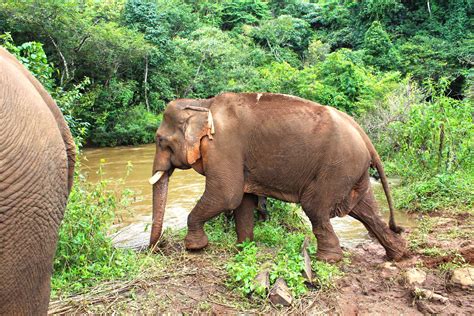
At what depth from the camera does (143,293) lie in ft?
11.2

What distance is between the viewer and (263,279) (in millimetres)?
3506

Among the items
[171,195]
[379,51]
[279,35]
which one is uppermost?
[279,35]

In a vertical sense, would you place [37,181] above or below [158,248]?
above

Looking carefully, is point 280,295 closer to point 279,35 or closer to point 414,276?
point 414,276

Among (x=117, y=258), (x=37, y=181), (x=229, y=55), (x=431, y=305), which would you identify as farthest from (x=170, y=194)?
(x=229, y=55)

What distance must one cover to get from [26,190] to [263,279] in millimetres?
2474

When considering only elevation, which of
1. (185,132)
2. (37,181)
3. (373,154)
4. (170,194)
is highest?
(37,181)

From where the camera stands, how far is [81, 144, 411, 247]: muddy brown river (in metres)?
6.07

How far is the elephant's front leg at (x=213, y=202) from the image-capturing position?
14.3ft

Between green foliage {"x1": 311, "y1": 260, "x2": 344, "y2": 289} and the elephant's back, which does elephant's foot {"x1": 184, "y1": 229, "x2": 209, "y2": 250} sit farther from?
the elephant's back

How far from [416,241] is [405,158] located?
11.8ft

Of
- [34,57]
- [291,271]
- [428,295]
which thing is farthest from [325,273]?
[34,57]

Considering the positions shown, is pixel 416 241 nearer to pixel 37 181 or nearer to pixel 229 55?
pixel 37 181

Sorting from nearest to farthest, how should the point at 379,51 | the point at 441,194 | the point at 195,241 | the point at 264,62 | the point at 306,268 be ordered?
1. the point at 306,268
2. the point at 195,241
3. the point at 441,194
4. the point at 379,51
5. the point at 264,62
